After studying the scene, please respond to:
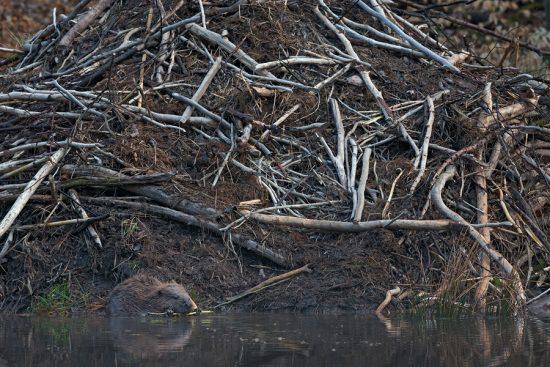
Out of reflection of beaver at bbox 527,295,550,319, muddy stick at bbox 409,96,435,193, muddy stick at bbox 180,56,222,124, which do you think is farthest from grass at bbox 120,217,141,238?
reflection of beaver at bbox 527,295,550,319

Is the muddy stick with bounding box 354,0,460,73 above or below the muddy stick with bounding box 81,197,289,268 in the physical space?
above

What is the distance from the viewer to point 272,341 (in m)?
5.48

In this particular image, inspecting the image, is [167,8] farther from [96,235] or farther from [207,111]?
[96,235]

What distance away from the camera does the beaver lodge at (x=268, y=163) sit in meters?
7.14

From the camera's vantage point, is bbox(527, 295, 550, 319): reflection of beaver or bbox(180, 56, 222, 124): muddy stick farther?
bbox(180, 56, 222, 124): muddy stick

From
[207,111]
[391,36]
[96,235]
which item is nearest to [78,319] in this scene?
[96,235]

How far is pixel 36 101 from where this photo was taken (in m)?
8.14

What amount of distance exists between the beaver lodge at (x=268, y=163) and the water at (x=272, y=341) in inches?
21.7

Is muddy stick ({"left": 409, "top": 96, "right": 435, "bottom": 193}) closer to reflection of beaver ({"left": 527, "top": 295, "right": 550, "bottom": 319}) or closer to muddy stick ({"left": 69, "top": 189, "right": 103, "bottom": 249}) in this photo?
reflection of beaver ({"left": 527, "top": 295, "right": 550, "bottom": 319})

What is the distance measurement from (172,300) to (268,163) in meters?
1.57

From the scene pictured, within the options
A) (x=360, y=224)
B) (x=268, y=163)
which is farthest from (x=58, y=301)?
(x=360, y=224)

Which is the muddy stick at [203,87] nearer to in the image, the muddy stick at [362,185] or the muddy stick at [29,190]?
the muddy stick at [29,190]

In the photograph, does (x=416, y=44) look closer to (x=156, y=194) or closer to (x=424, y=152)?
(x=424, y=152)

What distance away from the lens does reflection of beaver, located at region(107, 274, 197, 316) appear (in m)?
6.67
